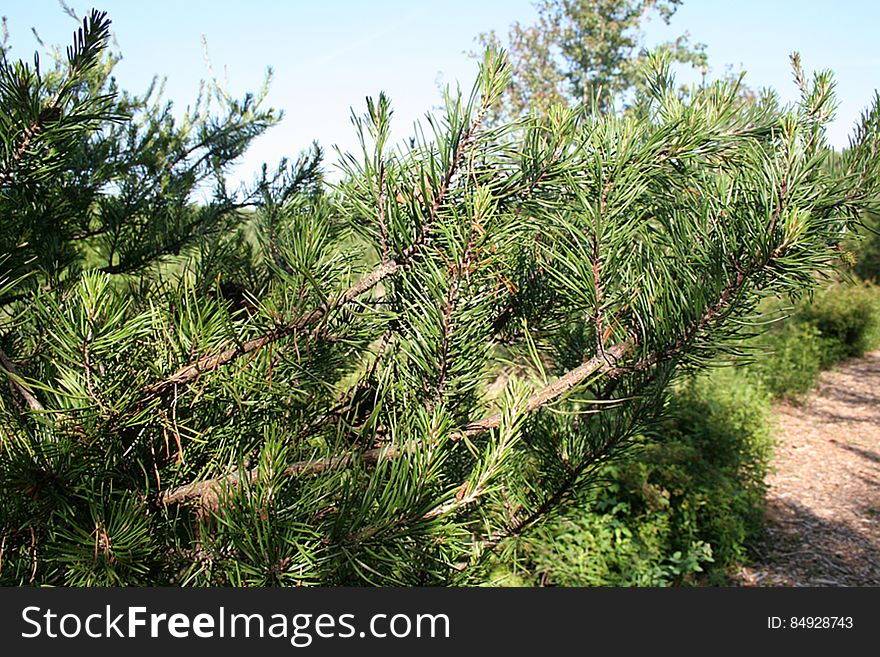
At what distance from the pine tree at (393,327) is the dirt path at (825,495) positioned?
4.57 metres

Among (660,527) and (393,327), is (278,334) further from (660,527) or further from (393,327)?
(660,527)

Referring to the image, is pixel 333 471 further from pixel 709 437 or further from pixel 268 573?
pixel 709 437

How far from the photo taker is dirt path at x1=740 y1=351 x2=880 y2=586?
5402 mm

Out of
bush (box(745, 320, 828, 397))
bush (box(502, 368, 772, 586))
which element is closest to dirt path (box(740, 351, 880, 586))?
bush (box(745, 320, 828, 397))

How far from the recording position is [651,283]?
127 cm

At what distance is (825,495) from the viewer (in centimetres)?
690

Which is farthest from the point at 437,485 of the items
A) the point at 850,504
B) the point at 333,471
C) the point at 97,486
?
the point at 850,504

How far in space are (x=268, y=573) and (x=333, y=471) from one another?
0.21 metres

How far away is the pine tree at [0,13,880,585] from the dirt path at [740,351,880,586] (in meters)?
4.57

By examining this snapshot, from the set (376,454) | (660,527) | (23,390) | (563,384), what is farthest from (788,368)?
(23,390)

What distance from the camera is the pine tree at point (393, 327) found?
1106 mm

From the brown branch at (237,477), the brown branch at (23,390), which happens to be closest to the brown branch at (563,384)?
the brown branch at (237,477)

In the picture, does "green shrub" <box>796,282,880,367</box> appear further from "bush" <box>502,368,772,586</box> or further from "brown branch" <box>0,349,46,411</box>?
"brown branch" <box>0,349,46,411</box>

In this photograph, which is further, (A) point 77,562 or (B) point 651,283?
(B) point 651,283
